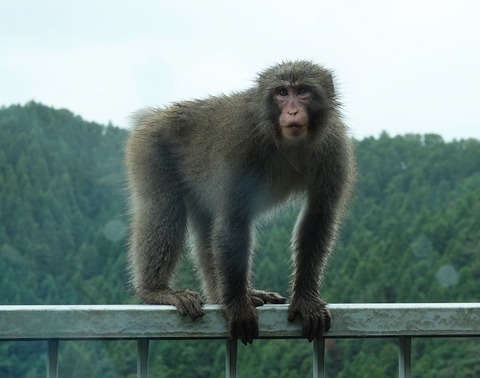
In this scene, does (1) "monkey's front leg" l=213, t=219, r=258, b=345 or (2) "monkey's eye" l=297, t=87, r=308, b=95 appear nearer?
(1) "monkey's front leg" l=213, t=219, r=258, b=345

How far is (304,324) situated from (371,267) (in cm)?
2922

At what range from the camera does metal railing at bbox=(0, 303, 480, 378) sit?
238cm

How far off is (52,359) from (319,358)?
29.0 inches

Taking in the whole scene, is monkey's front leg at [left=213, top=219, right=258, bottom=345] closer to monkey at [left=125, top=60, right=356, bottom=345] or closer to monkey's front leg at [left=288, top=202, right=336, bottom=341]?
monkey at [left=125, top=60, right=356, bottom=345]

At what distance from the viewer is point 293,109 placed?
4246 millimetres

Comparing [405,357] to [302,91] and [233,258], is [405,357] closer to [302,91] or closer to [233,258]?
[233,258]

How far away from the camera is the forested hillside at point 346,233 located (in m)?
27.5

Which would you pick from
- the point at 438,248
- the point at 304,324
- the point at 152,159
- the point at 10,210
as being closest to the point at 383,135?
the point at 438,248

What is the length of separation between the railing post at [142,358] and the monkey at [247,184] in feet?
3.96

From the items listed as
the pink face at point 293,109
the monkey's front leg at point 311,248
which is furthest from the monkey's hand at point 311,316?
the pink face at point 293,109

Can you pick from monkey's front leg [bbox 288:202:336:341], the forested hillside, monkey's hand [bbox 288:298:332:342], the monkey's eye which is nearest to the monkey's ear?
the monkey's eye

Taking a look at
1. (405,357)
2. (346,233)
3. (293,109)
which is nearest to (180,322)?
(405,357)

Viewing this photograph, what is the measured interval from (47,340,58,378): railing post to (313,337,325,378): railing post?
2.32ft

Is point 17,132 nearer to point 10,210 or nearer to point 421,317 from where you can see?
point 10,210
